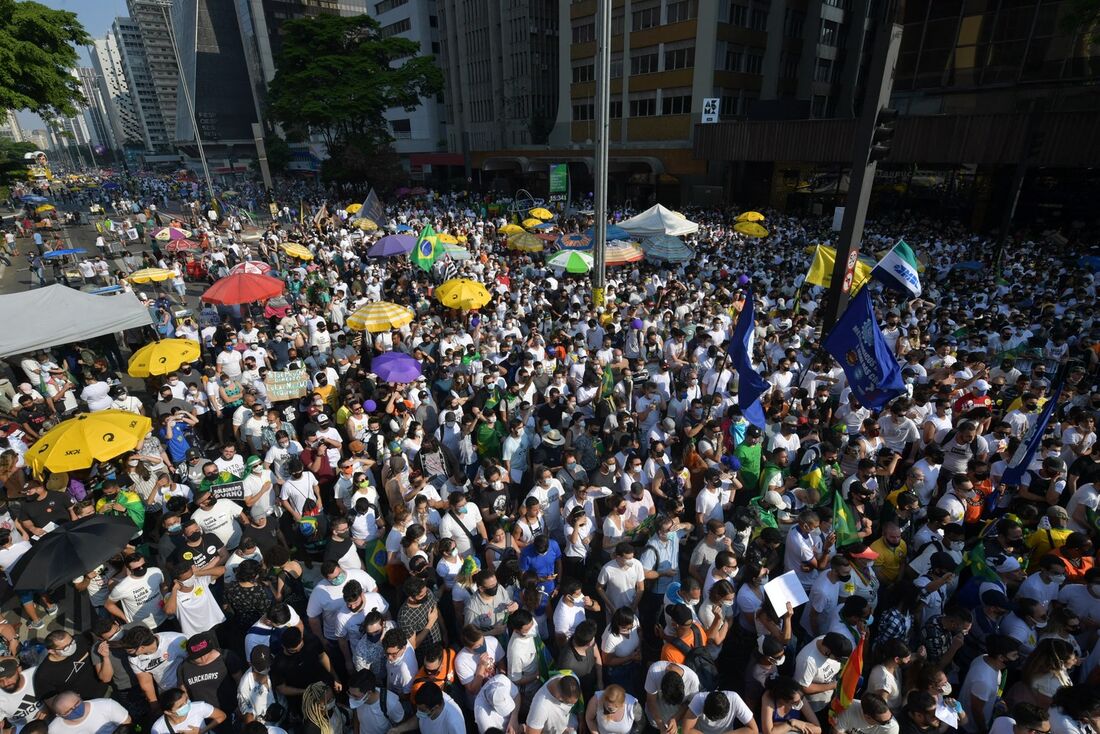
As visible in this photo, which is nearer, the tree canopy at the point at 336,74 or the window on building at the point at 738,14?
the window on building at the point at 738,14

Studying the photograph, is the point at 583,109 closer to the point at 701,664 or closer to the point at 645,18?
the point at 645,18

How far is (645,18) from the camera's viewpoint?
116 feet

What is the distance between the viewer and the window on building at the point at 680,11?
32844 millimetres

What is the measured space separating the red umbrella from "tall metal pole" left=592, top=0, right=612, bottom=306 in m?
7.05

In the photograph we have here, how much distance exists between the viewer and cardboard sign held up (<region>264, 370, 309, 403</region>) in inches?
357

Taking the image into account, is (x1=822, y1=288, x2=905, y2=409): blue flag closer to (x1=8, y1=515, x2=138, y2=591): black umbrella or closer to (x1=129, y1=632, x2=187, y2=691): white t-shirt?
(x1=129, y1=632, x2=187, y2=691): white t-shirt

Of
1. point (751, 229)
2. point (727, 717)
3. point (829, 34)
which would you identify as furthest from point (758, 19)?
point (727, 717)

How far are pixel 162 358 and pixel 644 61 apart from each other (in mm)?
36217

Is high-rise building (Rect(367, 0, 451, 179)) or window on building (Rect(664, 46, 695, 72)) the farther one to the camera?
high-rise building (Rect(367, 0, 451, 179))

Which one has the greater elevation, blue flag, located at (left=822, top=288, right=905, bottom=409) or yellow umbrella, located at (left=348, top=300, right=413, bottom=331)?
blue flag, located at (left=822, top=288, right=905, bottom=409)

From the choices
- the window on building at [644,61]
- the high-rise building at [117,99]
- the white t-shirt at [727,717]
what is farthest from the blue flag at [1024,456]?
the high-rise building at [117,99]

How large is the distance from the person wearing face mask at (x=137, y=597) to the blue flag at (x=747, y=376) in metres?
6.71

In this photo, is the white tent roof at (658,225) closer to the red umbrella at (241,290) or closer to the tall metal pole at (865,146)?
the tall metal pole at (865,146)

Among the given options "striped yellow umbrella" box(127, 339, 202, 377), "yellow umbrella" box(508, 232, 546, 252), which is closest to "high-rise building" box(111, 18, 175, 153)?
"yellow umbrella" box(508, 232, 546, 252)
